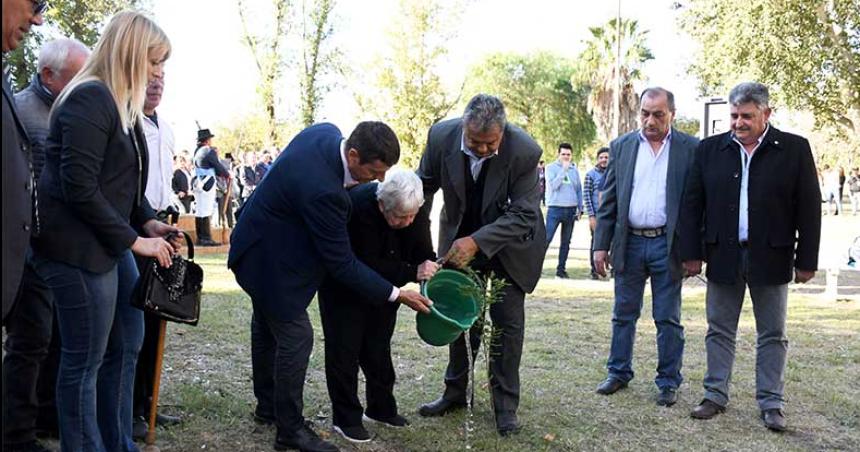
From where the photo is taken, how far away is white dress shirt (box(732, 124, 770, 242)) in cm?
485

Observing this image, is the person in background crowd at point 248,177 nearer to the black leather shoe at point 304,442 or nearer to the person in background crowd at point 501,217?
the person in background crowd at point 501,217

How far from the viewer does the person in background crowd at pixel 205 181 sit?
13.0 m

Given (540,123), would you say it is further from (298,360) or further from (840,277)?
(298,360)

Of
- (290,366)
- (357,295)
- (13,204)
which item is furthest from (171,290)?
(13,204)

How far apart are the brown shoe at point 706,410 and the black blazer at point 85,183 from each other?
11.3ft

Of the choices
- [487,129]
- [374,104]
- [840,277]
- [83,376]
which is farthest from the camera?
[374,104]

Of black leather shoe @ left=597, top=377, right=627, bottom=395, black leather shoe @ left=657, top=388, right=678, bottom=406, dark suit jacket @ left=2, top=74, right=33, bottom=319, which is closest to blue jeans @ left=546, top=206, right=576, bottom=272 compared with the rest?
black leather shoe @ left=597, top=377, right=627, bottom=395

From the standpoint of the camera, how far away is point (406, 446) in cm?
435

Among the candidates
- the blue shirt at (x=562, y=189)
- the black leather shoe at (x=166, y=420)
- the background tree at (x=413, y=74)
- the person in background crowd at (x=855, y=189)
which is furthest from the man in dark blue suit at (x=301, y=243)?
the person in background crowd at (x=855, y=189)

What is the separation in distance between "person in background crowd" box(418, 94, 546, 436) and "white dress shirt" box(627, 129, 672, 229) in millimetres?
980

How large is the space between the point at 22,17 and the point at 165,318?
163 cm

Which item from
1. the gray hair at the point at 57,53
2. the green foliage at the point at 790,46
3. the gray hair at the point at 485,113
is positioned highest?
the green foliage at the point at 790,46

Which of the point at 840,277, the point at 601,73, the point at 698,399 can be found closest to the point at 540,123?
the point at 601,73

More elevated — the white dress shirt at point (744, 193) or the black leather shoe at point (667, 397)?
the white dress shirt at point (744, 193)
